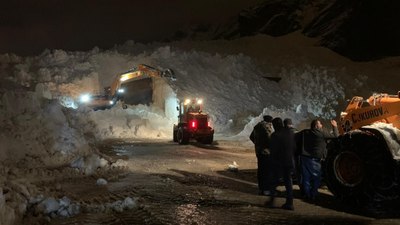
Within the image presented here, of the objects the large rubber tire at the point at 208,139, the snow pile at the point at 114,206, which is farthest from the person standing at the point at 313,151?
the large rubber tire at the point at 208,139

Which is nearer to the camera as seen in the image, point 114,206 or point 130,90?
point 114,206

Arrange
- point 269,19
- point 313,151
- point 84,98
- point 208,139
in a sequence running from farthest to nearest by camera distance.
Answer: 1. point 269,19
2. point 84,98
3. point 208,139
4. point 313,151

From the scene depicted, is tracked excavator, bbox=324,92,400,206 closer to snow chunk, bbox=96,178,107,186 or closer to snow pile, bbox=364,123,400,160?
snow pile, bbox=364,123,400,160

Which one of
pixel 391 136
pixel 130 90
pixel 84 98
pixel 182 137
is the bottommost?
pixel 182 137

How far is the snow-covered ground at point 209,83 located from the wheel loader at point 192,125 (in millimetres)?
2628

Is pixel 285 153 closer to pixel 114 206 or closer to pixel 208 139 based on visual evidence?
pixel 114 206

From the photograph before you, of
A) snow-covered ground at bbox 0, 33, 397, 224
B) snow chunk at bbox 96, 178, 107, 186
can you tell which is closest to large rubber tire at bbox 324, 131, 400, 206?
snow chunk at bbox 96, 178, 107, 186

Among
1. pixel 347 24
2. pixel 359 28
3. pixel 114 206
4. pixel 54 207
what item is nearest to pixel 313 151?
pixel 114 206

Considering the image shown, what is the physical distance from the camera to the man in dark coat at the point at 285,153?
28.5 ft

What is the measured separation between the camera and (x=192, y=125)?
22.4 metres

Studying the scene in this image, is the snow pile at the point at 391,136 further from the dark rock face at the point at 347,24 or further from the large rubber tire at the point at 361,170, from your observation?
the dark rock face at the point at 347,24

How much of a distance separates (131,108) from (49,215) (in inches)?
924

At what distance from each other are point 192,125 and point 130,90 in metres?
14.4

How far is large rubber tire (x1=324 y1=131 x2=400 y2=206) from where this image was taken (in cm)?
853
